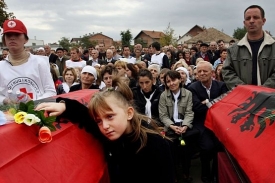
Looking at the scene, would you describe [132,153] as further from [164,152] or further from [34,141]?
[34,141]

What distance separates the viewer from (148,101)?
4.45 meters

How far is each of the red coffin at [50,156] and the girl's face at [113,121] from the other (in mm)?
159

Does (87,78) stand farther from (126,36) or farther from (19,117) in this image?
(126,36)

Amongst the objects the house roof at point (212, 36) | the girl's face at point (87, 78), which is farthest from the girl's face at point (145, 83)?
the house roof at point (212, 36)

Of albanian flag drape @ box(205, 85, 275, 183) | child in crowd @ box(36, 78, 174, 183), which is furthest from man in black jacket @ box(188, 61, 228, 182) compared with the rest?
child in crowd @ box(36, 78, 174, 183)

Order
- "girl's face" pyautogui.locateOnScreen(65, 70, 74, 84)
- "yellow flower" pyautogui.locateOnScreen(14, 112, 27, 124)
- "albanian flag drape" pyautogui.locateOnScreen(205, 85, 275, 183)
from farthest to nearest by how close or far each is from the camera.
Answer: "girl's face" pyautogui.locateOnScreen(65, 70, 74, 84) → "albanian flag drape" pyautogui.locateOnScreen(205, 85, 275, 183) → "yellow flower" pyautogui.locateOnScreen(14, 112, 27, 124)

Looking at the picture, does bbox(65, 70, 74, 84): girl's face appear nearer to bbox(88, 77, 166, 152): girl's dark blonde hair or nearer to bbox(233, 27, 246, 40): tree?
bbox(88, 77, 166, 152): girl's dark blonde hair

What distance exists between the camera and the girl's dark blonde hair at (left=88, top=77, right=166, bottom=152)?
6.10 ft

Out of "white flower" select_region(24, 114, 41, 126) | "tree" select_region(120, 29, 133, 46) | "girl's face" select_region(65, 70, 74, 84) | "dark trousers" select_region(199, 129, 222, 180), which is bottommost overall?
"dark trousers" select_region(199, 129, 222, 180)

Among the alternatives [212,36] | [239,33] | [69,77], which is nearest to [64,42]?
[212,36]

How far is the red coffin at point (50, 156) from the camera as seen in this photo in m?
1.29

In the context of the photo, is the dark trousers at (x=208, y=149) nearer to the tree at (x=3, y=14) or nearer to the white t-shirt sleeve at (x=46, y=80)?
the white t-shirt sleeve at (x=46, y=80)

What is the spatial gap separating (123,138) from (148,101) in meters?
2.55

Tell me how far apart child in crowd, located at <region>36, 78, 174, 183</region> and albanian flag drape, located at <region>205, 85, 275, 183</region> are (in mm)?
513
